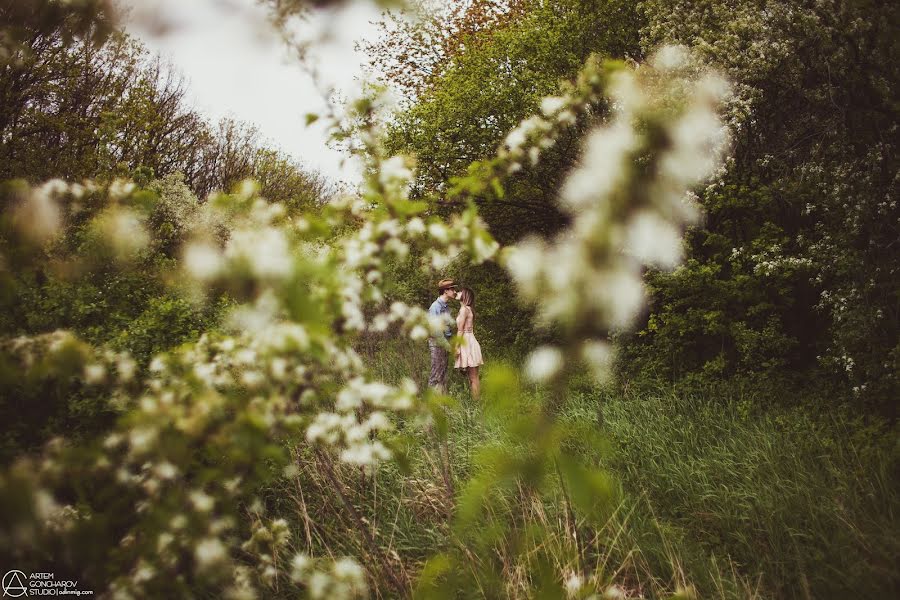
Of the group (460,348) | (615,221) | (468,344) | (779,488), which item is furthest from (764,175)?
(615,221)

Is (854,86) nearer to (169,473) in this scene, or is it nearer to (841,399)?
(841,399)

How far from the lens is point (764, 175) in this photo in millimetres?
5516

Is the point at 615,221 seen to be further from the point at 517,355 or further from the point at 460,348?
the point at 517,355

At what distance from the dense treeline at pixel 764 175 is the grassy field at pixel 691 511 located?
34.2 inches

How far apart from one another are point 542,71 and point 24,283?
25.5ft

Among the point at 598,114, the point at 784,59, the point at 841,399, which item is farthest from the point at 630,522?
the point at 598,114

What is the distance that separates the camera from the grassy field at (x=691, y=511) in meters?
2.68

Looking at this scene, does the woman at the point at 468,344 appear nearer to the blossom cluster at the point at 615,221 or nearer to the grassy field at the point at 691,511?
the grassy field at the point at 691,511

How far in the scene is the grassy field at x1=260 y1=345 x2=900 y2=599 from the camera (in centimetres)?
268

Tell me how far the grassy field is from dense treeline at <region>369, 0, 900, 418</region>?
0.87 m

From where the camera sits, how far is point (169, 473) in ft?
3.93

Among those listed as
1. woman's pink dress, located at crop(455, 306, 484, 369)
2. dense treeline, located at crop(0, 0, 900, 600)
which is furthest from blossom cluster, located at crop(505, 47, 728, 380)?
woman's pink dress, located at crop(455, 306, 484, 369)

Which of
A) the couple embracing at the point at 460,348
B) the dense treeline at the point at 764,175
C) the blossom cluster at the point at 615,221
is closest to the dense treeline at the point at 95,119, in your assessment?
the blossom cluster at the point at 615,221

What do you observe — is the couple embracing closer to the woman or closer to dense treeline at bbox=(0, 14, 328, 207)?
the woman
